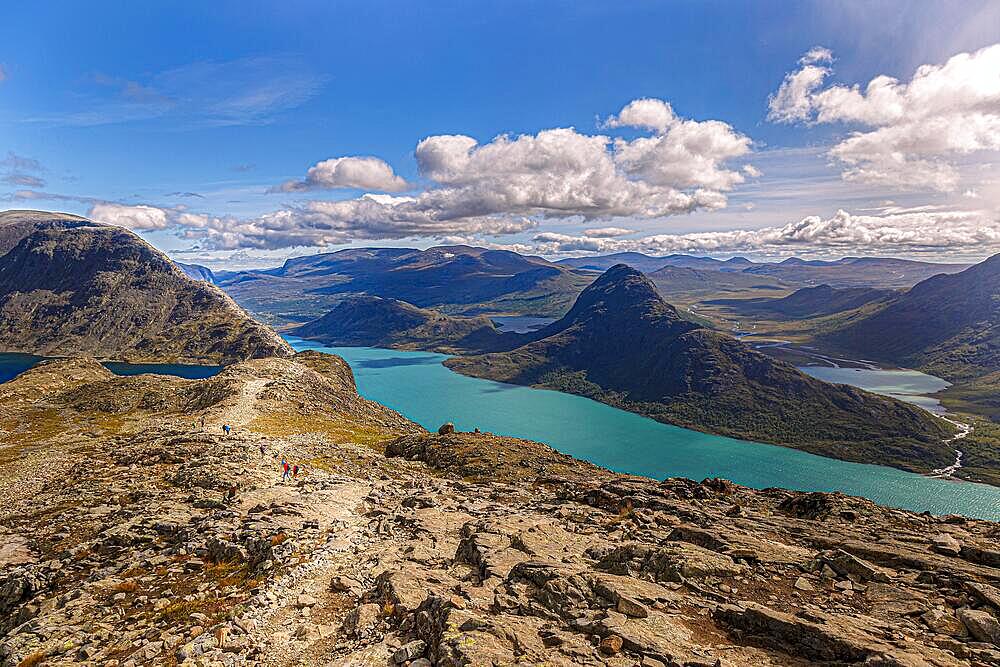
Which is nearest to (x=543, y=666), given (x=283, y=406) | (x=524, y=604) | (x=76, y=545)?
(x=524, y=604)

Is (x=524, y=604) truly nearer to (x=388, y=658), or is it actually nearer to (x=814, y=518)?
(x=388, y=658)

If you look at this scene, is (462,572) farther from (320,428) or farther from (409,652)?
(320,428)

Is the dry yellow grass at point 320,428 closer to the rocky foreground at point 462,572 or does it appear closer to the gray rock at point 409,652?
the rocky foreground at point 462,572

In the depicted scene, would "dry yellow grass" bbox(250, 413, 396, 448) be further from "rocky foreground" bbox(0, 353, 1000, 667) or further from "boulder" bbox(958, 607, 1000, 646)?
"boulder" bbox(958, 607, 1000, 646)

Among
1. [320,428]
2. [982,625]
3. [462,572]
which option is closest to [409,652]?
[462,572]

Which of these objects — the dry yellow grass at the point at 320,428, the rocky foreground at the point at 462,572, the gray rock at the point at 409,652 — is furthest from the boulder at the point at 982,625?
the dry yellow grass at the point at 320,428

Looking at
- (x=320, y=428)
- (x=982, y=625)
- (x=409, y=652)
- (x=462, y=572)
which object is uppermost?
(x=982, y=625)

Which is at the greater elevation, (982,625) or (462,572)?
(982,625)

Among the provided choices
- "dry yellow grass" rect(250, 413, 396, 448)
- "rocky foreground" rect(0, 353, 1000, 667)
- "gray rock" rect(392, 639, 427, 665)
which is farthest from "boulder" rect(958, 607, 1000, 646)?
"dry yellow grass" rect(250, 413, 396, 448)
